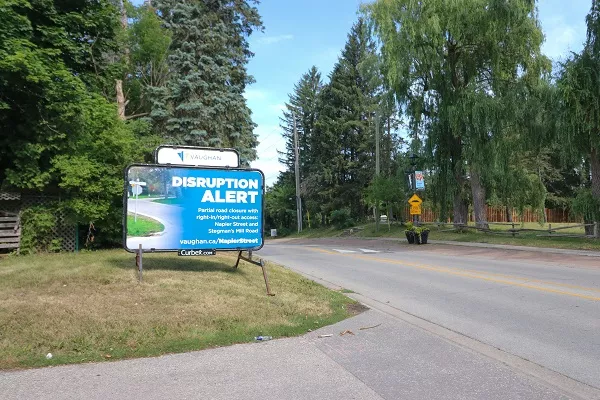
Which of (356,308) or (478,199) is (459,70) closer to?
(478,199)

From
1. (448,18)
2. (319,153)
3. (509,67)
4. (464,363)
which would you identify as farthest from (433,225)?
(464,363)

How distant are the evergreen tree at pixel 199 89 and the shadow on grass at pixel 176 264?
12.9m

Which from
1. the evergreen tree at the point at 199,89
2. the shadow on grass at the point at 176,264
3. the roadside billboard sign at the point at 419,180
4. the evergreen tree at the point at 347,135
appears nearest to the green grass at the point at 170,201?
the shadow on grass at the point at 176,264

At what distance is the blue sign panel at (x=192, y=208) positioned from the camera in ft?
28.7

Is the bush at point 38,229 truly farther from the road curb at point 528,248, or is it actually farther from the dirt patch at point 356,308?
the road curb at point 528,248

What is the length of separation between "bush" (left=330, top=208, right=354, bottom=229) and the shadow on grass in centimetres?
3284

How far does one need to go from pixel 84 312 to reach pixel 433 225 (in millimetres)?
29560

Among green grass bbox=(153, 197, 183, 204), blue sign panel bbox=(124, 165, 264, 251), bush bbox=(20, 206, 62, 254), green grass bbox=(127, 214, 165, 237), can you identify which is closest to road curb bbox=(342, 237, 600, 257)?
blue sign panel bbox=(124, 165, 264, 251)

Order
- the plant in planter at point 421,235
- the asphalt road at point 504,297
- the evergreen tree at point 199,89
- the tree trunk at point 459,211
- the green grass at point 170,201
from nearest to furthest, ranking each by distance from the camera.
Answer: the asphalt road at point 504,297
the green grass at point 170,201
the evergreen tree at point 199,89
the plant in planter at point 421,235
the tree trunk at point 459,211

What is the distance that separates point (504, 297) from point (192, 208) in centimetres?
642

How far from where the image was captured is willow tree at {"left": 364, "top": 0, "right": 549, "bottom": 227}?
24719 millimetres

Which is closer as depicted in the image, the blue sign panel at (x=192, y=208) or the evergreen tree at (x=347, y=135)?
the blue sign panel at (x=192, y=208)

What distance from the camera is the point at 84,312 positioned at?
6383 mm

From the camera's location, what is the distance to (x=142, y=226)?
880cm
